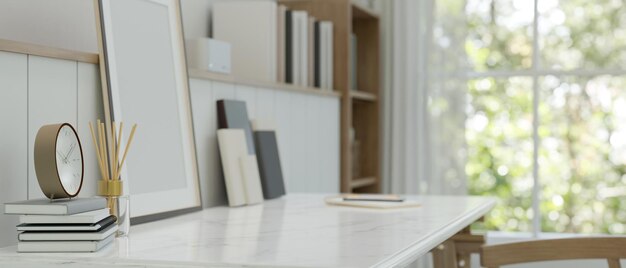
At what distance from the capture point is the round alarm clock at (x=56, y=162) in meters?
1.77

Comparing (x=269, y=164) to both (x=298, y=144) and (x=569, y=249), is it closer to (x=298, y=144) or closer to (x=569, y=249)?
(x=298, y=144)

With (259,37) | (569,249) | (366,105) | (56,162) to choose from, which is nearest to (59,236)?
(56,162)

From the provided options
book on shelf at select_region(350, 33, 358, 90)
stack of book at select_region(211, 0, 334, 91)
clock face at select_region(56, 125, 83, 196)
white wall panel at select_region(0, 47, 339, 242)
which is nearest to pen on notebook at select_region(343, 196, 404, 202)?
white wall panel at select_region(0, 47, 339, 242)

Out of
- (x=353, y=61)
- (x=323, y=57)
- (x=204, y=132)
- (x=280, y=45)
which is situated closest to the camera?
(x=204, y=132)

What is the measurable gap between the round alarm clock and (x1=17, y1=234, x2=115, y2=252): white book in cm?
11

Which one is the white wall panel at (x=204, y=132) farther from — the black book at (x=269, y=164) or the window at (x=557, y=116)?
the window at (x=557, y=116)

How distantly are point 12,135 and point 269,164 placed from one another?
4.25ft

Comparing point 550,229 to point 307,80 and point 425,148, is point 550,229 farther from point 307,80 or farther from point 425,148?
point 307,80

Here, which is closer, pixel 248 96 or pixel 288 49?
pixel 248 96

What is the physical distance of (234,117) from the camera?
2906 mm

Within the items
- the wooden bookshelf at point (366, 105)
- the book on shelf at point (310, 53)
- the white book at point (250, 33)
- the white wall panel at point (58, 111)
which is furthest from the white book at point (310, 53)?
the white wall panel at point (58, 111)

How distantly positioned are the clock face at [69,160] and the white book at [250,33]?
159 centimetres


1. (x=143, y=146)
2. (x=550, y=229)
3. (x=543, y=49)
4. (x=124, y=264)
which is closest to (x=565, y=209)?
(x=550, y=229)

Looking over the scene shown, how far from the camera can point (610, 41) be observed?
6.71m
